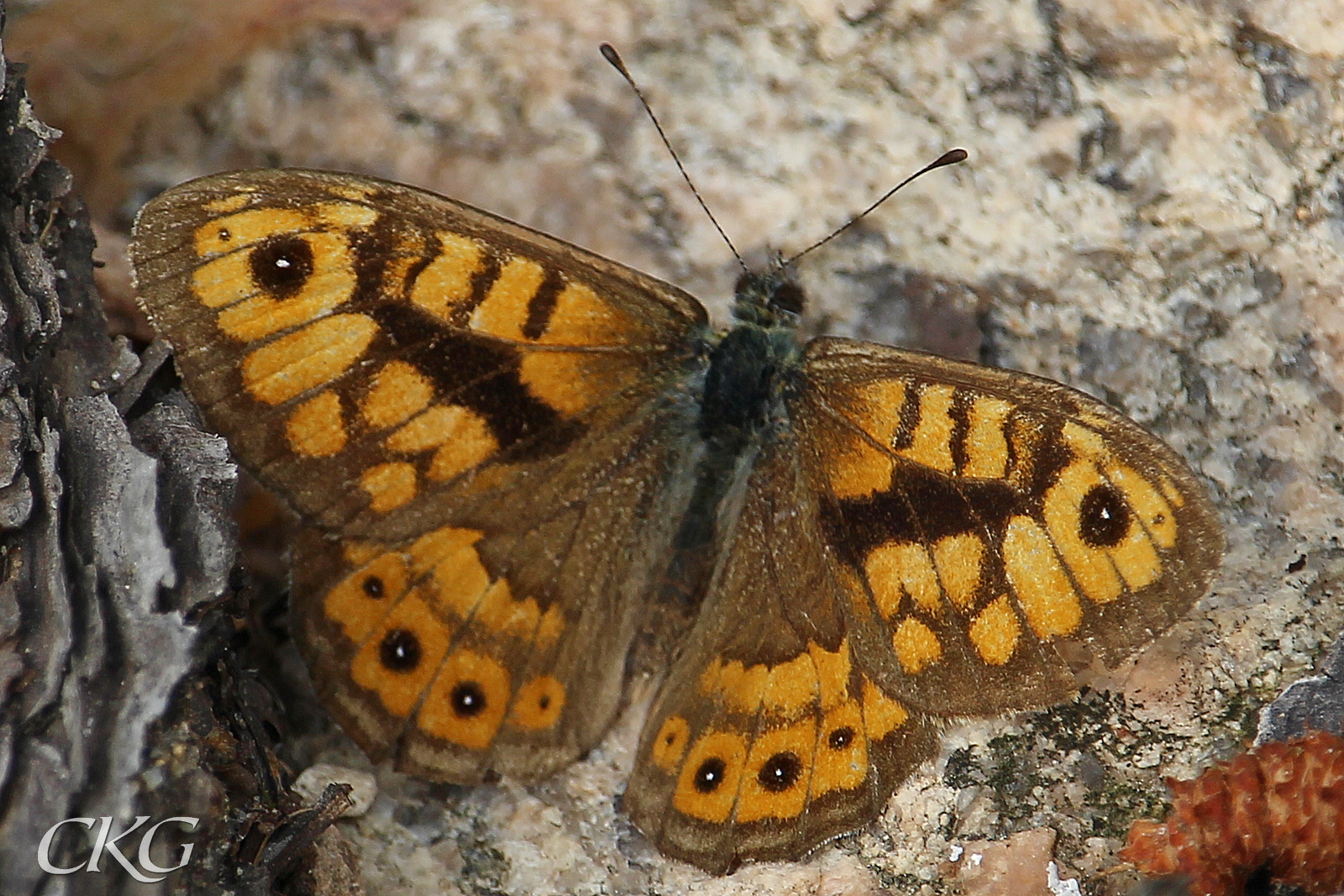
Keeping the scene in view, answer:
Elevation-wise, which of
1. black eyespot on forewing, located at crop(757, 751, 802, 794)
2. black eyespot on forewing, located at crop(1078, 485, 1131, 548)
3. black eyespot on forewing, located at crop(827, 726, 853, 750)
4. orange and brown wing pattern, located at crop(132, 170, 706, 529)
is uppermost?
orange and brown wing pattern, located at crop(132, 170, 706, 529)

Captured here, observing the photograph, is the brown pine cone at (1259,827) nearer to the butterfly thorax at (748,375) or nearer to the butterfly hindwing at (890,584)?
the butterfly hindwing at (890,584)

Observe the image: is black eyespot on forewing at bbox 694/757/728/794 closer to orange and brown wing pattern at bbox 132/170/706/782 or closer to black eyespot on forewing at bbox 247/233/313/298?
orange and brown wing pattern at bbox 132/170/706/782

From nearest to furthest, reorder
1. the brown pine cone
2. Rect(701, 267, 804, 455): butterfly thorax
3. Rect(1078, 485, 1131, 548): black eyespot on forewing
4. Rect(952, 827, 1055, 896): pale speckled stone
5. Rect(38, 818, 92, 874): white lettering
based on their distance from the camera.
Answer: Rect(38, 818, 92, 874): white lettering → the brown pine cone → Rect(1078, 485, 1131, 548): black eyespot on forewing → Rect(952, 827, 1055, 896): pale speckled stone → Rect(701, 267, 804, 455): butterfly thorax

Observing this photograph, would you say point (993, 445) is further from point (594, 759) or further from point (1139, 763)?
point (594, 759)

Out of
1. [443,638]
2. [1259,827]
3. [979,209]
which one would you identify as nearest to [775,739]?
[443,638]

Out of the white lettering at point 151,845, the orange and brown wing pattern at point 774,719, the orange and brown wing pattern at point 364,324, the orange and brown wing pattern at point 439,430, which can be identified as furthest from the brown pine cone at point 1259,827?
the white lettering at point 151,845

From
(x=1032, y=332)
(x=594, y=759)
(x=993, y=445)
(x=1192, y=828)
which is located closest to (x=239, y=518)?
(x=594, y=759)

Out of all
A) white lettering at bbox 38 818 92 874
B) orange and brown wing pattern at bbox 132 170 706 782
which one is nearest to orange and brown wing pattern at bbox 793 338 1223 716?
orange and brown wing pattern at bbox 132 170 706 782

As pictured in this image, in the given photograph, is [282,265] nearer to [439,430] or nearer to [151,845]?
[439,430]
